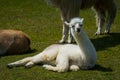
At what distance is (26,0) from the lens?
20.5 meters

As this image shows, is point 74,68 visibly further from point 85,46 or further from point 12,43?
point 12,43

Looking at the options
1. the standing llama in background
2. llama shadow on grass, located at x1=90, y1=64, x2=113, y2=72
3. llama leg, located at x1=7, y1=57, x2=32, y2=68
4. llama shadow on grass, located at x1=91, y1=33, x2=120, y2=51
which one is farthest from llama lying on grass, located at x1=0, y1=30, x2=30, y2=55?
llama shadow on grass, located at x1=90, y1=64, x2=113, y2=72

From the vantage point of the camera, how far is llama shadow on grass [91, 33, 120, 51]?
1053cm

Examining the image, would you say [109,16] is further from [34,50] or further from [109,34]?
[34,50]

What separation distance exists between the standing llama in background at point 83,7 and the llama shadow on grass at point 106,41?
53 centimetres

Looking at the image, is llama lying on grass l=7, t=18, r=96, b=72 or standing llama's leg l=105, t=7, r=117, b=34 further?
standing llama's leg l=105, t=7, r=117, b=34

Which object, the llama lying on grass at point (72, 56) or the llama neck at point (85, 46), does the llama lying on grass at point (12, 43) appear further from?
the llama neck at point (85, 46)

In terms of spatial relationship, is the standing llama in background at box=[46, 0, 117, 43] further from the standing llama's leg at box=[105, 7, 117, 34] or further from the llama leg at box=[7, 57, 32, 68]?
the llama leg at box=[7, 57, 32, 68]

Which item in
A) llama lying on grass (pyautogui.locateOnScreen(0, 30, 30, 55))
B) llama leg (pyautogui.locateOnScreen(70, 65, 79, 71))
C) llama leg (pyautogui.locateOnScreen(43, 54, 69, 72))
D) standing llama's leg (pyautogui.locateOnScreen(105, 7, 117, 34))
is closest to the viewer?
llama leg (pyautogui.locateOnScreen(43, 54, 69, 72))

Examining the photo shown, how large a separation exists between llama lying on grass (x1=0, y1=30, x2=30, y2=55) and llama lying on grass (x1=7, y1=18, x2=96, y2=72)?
4.51ft

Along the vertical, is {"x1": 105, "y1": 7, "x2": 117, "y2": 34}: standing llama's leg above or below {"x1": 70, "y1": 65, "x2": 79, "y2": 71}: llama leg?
above

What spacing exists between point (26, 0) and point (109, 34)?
29.3 feet

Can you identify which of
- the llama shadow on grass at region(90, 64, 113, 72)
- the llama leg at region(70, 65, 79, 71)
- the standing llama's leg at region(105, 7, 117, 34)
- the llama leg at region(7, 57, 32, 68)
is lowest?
the llama shadow on grass at region(90, 64, 113, 72)

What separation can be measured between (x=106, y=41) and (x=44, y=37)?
6.40 ft
